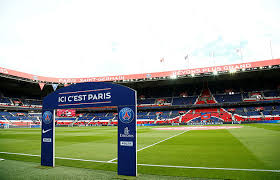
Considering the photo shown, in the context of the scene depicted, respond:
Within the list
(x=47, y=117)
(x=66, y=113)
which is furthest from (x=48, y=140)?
(x=66, y=113)

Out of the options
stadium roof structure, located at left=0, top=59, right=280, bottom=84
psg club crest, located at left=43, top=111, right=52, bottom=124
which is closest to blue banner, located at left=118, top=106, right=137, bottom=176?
psg club crest, located at left=43, top=111, right=52, bottom=124

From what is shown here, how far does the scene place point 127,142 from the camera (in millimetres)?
5816

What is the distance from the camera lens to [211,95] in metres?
55.7

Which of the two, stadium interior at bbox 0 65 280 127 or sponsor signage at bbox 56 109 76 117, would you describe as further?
sponsor signage at bbox 56 109 76 117

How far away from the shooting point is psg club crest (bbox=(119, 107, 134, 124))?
5832 millimetres

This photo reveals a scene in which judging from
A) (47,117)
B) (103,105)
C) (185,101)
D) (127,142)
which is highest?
(185,101)

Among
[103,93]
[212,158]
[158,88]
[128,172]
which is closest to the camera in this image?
[128,172]

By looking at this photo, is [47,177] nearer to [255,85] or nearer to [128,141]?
[128,141]

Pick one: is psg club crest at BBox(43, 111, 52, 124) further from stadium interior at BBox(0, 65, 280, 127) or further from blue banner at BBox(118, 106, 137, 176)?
stadium interior at BBox(0, 65, 280, 127)

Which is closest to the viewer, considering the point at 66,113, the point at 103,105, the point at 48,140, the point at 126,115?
the point at 126,115

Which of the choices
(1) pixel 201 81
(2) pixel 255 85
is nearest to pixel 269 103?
(2) pixel 255 85

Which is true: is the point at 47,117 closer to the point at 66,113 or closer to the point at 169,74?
the point at 169,74

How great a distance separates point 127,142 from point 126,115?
86 cm

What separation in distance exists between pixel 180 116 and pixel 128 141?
48745mm
